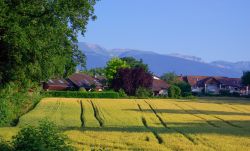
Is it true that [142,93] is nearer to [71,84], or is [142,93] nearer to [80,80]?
[71,84]

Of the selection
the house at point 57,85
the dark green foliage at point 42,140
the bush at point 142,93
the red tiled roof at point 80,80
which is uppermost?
the red tiled roof at point 80,80

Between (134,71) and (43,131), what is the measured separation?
10543 centimetres

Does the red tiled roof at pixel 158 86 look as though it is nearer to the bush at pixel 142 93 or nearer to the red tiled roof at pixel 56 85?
the red tiled roof at pixel 56 85

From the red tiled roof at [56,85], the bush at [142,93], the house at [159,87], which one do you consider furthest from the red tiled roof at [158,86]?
the bush at [142,93]

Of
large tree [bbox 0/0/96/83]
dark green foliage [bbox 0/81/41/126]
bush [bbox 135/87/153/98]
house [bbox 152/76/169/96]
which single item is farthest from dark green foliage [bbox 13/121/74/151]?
house [bbox 152/76/169/96]

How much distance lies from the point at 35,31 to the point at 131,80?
94482 millimetres

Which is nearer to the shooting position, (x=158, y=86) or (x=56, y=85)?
(x=56, y=85)

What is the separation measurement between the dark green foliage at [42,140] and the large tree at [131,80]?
102 m

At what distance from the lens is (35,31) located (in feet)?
80.1

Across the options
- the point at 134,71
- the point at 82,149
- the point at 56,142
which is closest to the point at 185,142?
the point at 82,149

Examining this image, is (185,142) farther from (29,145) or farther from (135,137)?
(29,145)

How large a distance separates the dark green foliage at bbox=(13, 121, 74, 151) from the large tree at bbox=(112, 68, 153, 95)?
335 feet

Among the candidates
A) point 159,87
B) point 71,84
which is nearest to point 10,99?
point 71,84

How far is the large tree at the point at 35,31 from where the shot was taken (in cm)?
2384
